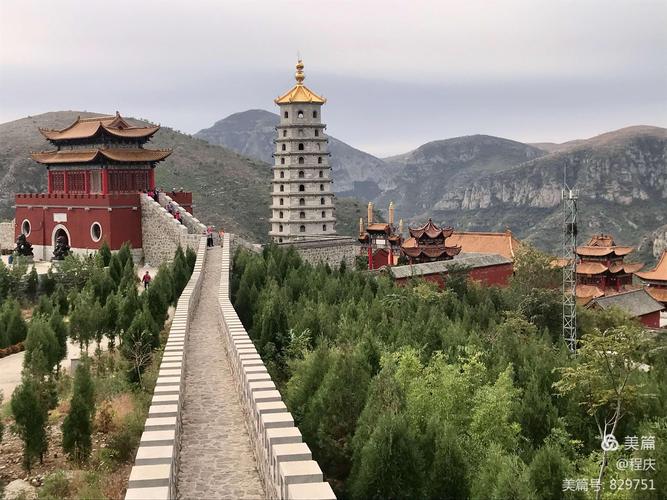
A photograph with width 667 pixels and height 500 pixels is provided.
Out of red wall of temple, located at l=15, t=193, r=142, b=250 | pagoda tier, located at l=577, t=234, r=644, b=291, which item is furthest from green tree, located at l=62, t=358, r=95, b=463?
pagoda tier, located at l=577, t=234, r=644, b=291

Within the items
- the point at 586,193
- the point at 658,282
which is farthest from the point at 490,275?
the point at 586,193

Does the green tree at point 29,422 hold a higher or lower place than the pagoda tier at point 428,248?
lower

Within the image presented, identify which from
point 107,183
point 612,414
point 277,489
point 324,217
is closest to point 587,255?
point 324,217

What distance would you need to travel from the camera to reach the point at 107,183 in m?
35.6

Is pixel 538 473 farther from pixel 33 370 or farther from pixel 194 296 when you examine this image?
pixel 194 296

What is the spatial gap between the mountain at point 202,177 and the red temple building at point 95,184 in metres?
36.7

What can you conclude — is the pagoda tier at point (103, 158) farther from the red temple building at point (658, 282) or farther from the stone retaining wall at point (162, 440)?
the red temple building at point (658, 282)

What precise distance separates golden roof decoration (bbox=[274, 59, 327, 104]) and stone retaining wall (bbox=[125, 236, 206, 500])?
98.9 ft

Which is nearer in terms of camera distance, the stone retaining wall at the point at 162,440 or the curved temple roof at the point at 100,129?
the stone retaining wall at the point at 162,440

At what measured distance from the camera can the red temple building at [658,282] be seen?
4450cm

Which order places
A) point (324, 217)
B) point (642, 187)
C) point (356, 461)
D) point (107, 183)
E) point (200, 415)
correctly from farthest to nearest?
1. point (642, 187)
2. point (324, 217)
3. point (107, 183)
4. point (200, 415)
5. point (356, 461)

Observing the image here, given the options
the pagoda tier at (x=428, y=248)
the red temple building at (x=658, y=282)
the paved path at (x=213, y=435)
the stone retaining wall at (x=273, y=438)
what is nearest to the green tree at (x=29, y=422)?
the paved path at (x=213, y=435)

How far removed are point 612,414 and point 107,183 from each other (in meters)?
27.7

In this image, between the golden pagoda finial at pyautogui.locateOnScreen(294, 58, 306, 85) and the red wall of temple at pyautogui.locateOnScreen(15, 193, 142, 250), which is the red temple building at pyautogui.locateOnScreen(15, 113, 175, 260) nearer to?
the red wall of temple at pyautogui.locateOnScreen(15, 193, 142, 250)
